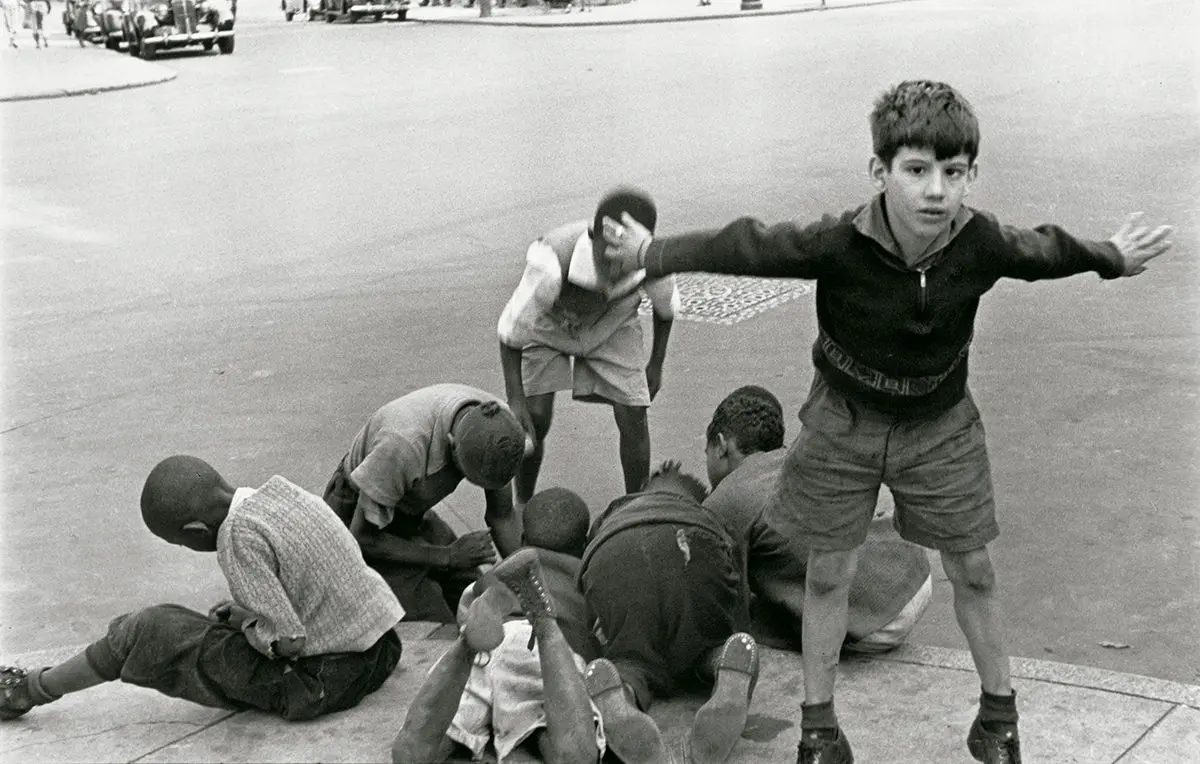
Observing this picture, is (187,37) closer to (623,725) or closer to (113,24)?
(113,24)

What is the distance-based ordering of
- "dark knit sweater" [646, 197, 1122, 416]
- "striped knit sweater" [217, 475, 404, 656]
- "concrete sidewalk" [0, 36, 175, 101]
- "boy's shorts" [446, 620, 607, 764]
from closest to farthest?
1. "dark knit sweater" [646, 197, 1122, 416]
2. "boy's shorts" [446, 620, 607, 764]
3. "striped knit sweater" [217, 475, 404, 656]
4. "concrete sidewalk" [0, 36, 175, 101]

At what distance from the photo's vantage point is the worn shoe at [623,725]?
12.2ft

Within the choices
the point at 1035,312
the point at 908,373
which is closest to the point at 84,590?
the point at 908,373

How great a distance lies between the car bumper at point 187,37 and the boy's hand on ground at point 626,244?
24399mm

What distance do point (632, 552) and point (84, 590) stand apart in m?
2.21

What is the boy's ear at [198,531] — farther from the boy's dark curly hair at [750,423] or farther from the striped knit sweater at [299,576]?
the boy's dark curly hair at [750,423]

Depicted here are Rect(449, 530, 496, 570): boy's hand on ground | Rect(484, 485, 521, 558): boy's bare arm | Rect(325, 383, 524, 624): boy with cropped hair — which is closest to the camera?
Rect(325, 383, 524, 624): boy with cropped hair

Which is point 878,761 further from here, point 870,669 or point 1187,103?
point 1187,103

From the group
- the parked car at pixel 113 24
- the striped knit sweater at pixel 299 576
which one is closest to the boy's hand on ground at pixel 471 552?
the striped knit sweater at pixel 299 576

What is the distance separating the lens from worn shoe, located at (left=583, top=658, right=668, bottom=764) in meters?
3.73

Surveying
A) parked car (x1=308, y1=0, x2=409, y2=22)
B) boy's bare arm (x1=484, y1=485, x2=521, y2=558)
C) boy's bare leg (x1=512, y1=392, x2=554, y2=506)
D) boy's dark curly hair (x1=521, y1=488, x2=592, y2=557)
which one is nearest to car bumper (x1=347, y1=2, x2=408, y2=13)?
parked car (x1=308, y1=0, x2=409, y2=22)

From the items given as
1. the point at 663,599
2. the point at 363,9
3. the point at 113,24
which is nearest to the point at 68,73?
the point at 113,24

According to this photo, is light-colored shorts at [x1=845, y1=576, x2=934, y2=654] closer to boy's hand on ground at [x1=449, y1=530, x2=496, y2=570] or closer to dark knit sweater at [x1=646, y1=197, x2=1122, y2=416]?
dark knit sweater at [x1=646, y1=197, x2=1122, y2=416]

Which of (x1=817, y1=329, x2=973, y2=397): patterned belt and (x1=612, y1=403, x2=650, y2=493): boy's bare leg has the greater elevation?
(x1=817, y1=329, x2=973, y2=397): patterned belt
